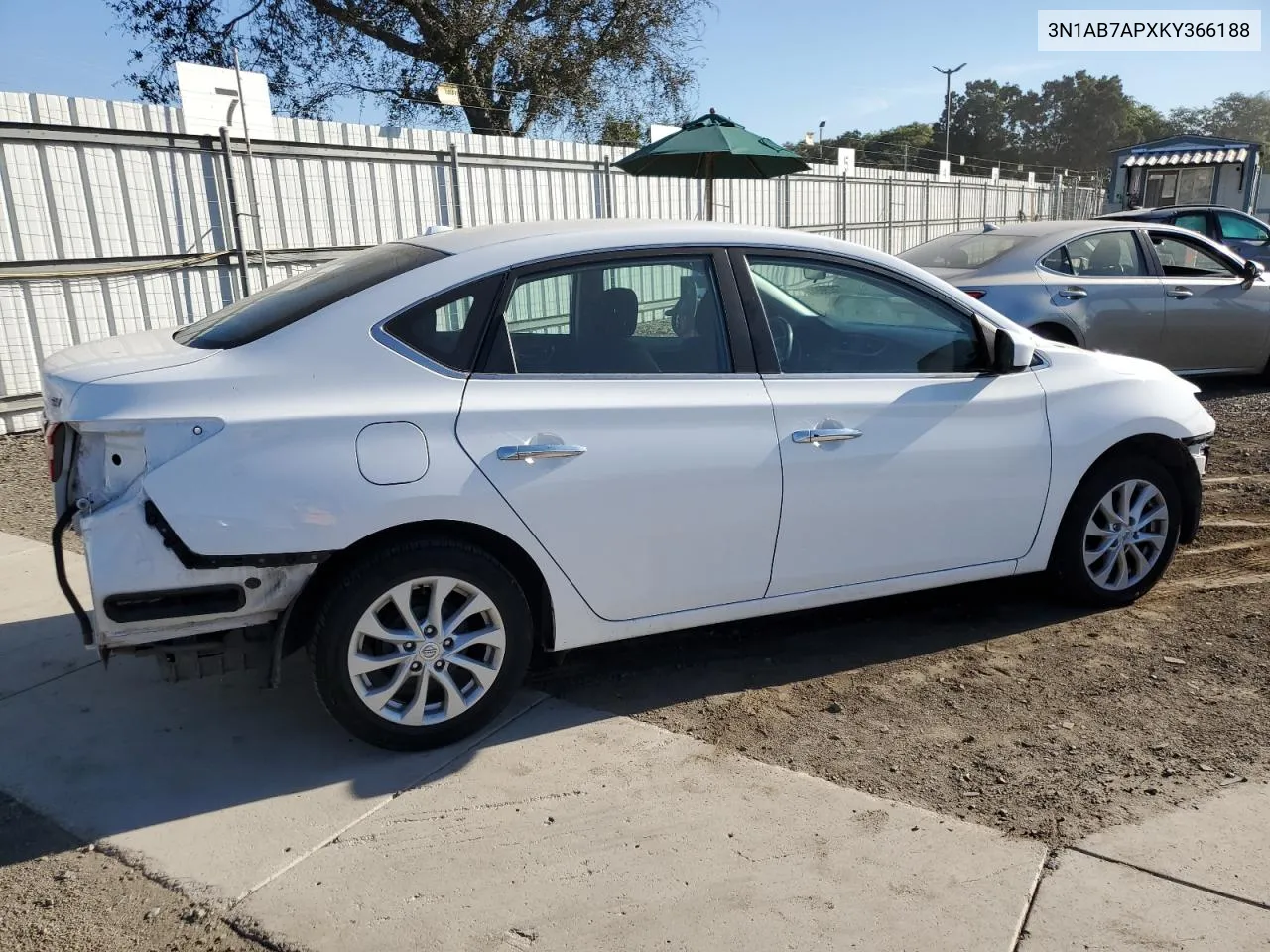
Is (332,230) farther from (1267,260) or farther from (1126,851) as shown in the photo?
(1267,260)

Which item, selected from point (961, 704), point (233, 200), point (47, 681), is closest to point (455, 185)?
point (233, 200)

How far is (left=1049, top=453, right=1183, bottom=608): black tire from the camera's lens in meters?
4.24

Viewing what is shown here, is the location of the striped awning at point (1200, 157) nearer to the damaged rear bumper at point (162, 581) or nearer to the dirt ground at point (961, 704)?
the dirt ground at point (961, 704)

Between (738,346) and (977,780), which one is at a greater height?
(738,346)

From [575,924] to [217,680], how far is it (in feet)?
6.89

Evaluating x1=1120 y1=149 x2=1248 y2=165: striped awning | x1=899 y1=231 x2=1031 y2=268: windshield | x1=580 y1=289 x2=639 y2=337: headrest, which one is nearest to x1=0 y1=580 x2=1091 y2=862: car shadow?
x1=580 y1=289 x2=639 y2=337: headrest

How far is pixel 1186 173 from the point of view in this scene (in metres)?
25.9

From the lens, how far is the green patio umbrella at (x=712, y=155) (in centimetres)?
979

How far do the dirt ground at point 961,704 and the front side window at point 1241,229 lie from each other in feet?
31.9

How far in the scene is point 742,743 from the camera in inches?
134

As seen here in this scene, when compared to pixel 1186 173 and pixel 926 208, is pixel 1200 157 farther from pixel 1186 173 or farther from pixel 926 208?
pixel 926 208

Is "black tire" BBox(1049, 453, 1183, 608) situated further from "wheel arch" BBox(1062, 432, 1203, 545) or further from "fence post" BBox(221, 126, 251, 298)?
"fence post" BBox(221, 126, 251, 298)

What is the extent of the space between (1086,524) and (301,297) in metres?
3.28

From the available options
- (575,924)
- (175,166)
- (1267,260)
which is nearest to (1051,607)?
(575,924)
